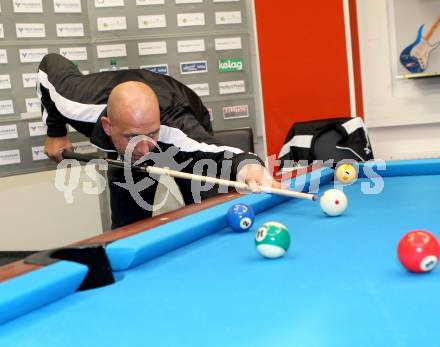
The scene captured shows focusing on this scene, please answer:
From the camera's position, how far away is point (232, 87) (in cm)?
409

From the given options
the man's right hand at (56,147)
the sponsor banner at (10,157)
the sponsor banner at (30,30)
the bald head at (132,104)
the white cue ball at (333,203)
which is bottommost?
the white cue ball at (333,203)

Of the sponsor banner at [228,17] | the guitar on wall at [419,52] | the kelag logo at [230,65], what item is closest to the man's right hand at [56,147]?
the kelag logo at [230,65]

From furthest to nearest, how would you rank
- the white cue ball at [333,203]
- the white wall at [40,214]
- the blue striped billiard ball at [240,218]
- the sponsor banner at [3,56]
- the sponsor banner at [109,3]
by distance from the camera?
the sponsor banner at [109,3] < the white wall at [40,214] < the sponsor banner at [3,56] < the white cue ball at [333,203] < the blue striped billiard ball at [240,218]

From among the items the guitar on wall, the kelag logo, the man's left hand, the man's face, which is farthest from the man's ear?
the guitar on wall

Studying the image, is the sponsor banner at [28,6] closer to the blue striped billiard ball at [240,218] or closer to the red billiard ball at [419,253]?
the blue striped billiard ball at [240,218]

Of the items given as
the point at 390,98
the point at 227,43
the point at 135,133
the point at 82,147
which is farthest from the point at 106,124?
the point at 390,98

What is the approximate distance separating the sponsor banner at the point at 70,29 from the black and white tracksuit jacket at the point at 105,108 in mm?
754

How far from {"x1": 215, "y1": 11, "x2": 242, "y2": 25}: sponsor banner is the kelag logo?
0.86 ft

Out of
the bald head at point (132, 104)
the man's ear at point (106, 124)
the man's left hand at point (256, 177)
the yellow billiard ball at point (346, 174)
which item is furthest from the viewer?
the man's ear at point (106, 124)

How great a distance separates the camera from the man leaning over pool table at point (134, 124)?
2242 mm

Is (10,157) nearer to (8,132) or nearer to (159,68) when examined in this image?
(8,132)

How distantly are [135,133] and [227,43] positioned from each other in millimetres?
1938

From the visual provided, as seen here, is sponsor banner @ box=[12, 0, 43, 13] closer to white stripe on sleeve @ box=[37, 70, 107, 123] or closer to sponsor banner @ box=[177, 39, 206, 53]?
sponsor banner @ box=[177, 39, 206, 53]

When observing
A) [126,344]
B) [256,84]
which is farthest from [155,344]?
[256,84]
